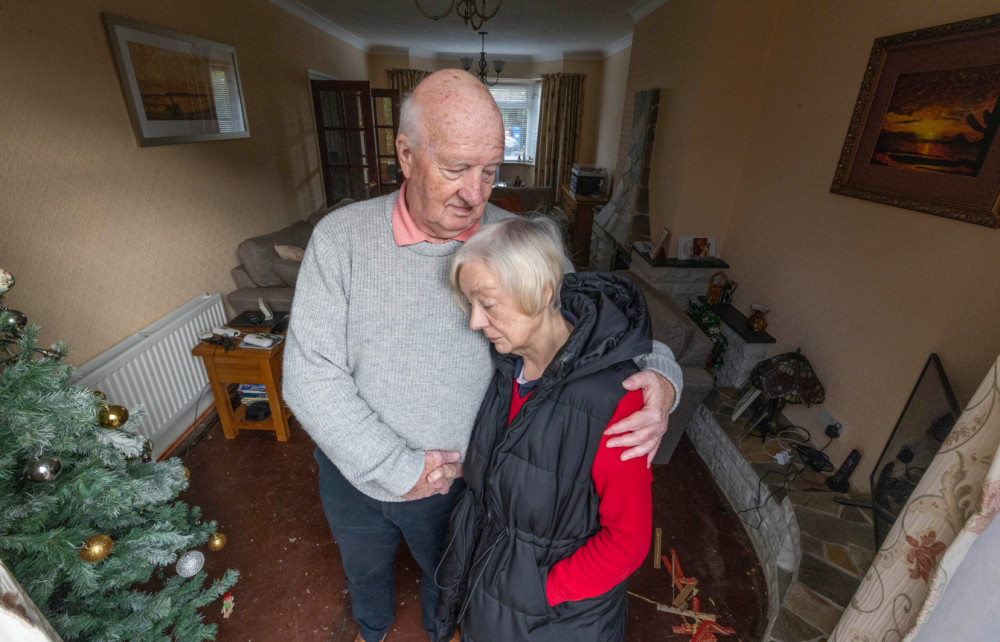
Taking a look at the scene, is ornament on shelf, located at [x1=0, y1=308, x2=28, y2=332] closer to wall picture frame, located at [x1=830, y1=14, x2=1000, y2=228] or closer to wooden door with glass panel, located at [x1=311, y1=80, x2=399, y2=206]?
wall picture frame, located at [x1=830, y1=14, x2=1000, y2=228]

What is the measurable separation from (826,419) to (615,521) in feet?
5.98

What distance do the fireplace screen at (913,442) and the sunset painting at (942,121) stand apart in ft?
2.33

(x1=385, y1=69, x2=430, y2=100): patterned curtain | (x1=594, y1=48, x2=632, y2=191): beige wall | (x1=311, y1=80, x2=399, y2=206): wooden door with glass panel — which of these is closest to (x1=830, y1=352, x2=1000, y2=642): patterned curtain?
(x1=311, y1=80, x2=399, y2=206): wooden door with glass panel

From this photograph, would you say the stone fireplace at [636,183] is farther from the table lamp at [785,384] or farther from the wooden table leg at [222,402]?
the wooden table leg at [222,402]

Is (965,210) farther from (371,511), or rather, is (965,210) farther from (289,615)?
(289,615)

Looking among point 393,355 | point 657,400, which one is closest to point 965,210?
point 657,400

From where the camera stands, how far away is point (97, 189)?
192 centimetres

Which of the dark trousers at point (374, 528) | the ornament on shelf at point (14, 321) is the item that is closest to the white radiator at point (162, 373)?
the ornament on shelf at point (14, 321)

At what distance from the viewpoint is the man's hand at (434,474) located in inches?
37.0

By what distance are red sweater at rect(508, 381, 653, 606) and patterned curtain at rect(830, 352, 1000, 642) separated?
0.46 metres

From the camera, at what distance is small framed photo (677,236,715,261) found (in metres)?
3.05

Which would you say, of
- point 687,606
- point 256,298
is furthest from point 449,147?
point 256,298

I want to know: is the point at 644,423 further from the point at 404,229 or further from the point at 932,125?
the point at 932,125

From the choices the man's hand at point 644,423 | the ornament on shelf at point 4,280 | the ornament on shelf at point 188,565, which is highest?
the ornament on shelf at point 4,280
